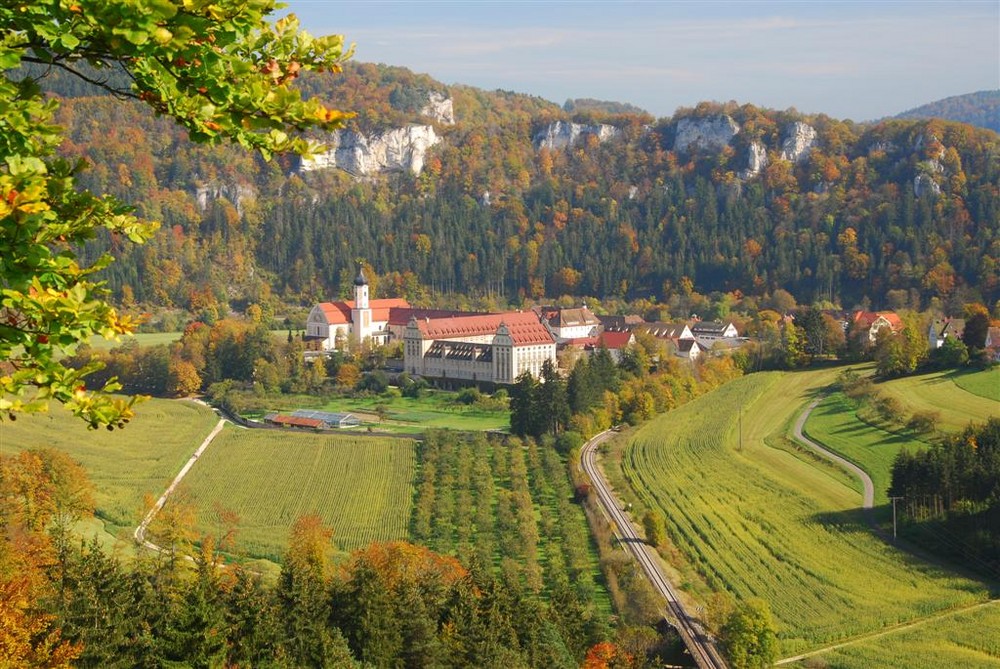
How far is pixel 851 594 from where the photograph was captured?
26141mm

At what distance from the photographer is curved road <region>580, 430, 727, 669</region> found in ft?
76.5

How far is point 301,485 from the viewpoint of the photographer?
37.1m

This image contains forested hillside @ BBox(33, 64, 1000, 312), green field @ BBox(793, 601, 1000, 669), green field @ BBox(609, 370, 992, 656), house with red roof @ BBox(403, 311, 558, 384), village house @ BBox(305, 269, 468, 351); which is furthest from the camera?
forested hillside @ BBox(33, 64, 1000, 312)

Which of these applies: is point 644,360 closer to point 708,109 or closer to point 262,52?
point 262,52

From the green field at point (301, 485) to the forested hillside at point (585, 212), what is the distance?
3888 cm

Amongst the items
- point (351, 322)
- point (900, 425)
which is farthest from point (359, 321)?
point (900, 425)

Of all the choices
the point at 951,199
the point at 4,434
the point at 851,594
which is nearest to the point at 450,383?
the point at 4,434

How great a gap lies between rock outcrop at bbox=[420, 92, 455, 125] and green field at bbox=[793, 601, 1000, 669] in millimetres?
113508

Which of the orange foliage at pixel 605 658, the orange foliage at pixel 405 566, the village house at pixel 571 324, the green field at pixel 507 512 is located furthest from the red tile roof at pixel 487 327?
the orange foliage at pixel 605 658

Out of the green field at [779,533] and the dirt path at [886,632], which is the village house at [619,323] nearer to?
the green field at [779,533]

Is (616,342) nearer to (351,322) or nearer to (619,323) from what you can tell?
(619,323)

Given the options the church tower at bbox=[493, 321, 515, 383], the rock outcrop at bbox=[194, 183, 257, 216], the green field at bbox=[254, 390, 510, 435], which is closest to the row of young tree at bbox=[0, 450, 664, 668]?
the green field at bbox=[254, 390, 510, 435]

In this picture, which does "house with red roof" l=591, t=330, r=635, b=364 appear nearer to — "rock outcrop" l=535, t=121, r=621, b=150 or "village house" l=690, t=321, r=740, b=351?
"village house" l=690, t=321, r=740, b=351

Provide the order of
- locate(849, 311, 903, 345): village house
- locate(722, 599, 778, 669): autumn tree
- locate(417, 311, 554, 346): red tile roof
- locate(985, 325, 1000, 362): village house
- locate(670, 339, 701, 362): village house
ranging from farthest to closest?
locate(670, 339, 701, 362): village house → locate(417, 311, 554, 346): red tile roof → locate(849, 311, 903, 345): village house → locate(985, 325, 1000, 362): village house → locate(722, 599, 778, 669): autumn tree
